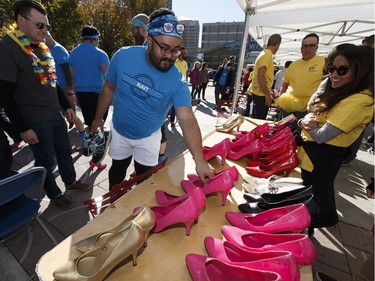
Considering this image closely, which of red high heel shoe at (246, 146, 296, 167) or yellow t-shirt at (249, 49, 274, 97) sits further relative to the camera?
yellow t-shirt at (249, 49, 274, 97)

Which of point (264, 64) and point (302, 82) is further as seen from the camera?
point (264, 64)

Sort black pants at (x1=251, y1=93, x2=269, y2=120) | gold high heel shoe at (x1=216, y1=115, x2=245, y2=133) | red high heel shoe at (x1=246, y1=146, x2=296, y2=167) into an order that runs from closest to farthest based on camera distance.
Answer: red high heel shoe at (x1=246, y1=146, x2=296, y2=167) < gold high heel shoe at (x1=216, y1=115, x2=245, y2=133) < black pants at (x1=251, y1=93, x2=269, y2=120)

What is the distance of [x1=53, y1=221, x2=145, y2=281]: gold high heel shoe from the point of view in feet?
2.55

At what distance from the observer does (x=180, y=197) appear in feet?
3.88

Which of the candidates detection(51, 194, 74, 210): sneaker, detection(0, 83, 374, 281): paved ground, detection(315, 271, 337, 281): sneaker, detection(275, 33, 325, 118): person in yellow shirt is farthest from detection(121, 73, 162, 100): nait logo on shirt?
detection(275, 33, 325, 118): person in yellow shirt

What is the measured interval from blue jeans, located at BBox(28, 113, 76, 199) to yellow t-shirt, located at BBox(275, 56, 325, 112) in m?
2.71

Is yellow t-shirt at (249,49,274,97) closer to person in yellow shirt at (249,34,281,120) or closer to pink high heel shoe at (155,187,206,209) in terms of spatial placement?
person in yellow shirt at (249,34,281,120)

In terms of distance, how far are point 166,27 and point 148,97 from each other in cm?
50

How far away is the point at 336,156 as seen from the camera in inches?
65.2

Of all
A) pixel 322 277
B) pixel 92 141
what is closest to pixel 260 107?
pixel 322 277

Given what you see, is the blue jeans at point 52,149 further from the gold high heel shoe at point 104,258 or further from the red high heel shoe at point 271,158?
the red high heel shoe at point 271,158

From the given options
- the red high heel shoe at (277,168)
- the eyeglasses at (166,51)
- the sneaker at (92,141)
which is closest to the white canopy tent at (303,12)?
the red high heel shoe at (277,168)

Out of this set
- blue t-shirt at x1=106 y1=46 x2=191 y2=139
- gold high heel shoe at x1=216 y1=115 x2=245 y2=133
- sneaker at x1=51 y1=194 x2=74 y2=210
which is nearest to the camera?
blue t-shirt at x1=106 y1=46 x2=191 y2=139

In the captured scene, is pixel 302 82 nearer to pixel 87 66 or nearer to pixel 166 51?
pixel 166 51
